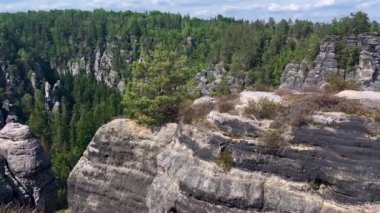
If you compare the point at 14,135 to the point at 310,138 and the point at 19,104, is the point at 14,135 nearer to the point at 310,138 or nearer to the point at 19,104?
the point at 310,138

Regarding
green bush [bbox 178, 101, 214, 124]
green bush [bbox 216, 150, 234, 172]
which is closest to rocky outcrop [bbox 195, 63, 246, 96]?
green bush [bbox 178, 101, 214, 124]

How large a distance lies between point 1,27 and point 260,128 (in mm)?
181267

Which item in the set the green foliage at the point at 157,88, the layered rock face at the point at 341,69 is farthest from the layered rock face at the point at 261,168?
the layered rock face at the point at 341,69

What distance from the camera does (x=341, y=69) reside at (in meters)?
101

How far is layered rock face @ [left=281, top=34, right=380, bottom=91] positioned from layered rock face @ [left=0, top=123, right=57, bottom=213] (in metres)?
57.7

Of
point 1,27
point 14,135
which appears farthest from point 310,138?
point 1,27

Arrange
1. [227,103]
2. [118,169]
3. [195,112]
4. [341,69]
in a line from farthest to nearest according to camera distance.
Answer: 1. [341,69]
2. [118,169]
3. [195,112]
4. [227,103]

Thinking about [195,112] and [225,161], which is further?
[195,112]

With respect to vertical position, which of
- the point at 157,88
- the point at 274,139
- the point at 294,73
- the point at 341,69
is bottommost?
the point at 294,73

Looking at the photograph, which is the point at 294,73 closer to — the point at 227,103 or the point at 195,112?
the point at 195,112

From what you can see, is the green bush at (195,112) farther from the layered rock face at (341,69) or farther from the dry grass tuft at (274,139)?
the layered rock face at (341,69)

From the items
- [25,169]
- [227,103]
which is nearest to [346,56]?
[25,169]

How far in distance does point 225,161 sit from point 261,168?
6.80ft

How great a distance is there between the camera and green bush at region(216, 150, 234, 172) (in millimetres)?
29250
